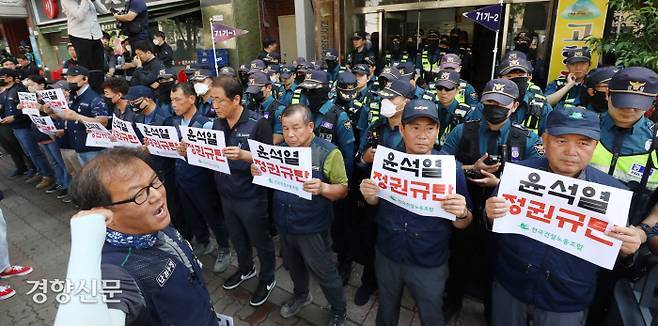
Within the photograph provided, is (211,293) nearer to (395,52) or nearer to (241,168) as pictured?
(241,168)

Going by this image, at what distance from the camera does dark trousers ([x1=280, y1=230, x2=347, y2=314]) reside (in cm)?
310

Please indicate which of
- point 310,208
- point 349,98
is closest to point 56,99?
point 349,98

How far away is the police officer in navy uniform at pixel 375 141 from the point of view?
336 cm

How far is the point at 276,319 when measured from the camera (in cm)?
357

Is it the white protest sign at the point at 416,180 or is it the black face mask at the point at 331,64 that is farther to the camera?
the black face mask at the point at 331,64

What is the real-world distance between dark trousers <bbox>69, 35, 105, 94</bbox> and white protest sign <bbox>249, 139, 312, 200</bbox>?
4539 mm

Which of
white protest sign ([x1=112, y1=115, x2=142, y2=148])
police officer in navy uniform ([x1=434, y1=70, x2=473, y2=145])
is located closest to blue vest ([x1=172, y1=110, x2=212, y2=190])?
white protest sign ([x1=112, y1=115, x2=142, y2=148])

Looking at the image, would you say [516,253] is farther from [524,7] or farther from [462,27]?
[462,27]

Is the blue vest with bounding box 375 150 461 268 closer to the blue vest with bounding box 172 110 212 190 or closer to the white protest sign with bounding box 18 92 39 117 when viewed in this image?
the blue vest with bounding box 172 110 212 190

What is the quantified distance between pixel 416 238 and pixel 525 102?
274 cm

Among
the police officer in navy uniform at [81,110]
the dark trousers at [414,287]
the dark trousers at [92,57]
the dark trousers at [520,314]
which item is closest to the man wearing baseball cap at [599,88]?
the dark trousers at [520,314]

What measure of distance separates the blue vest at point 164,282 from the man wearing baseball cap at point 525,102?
362 cm

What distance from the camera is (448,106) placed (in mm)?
4527

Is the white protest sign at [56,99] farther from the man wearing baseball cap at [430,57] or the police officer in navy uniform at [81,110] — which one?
the man wearing baseball cap at [430,57]
